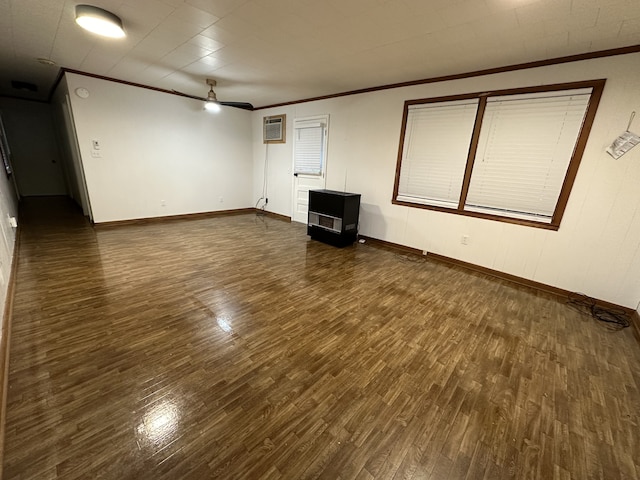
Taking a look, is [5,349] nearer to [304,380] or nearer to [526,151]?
[304,380]

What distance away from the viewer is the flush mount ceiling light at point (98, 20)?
2.26m

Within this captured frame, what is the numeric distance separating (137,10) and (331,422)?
3.58 meters

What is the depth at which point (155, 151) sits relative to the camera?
5270 mm

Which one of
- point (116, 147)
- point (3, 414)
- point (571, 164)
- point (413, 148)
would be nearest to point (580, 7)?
point (571, 164)

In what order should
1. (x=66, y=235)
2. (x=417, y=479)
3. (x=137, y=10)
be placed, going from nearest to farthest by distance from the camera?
1. (x=417, y=479)
2. (x=137, y=10)
3. (x=66, y=235)

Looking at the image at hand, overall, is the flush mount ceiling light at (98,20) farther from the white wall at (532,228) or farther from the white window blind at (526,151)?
the white window blind at (526,151)

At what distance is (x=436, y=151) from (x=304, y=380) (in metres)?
3.62

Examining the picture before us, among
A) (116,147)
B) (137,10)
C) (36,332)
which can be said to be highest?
(137,10)

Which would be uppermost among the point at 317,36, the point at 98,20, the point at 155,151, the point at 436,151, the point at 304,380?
the point at 317,36

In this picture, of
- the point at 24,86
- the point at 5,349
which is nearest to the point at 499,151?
the point at 5,349

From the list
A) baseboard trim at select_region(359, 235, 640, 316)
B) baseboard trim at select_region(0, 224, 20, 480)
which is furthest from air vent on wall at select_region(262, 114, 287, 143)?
baseboard trim at select_region(0, 224, 20, 480)

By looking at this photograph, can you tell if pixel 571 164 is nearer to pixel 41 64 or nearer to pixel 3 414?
pixel 3 414

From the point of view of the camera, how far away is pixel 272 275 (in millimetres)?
3236

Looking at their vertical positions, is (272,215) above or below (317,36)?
below
